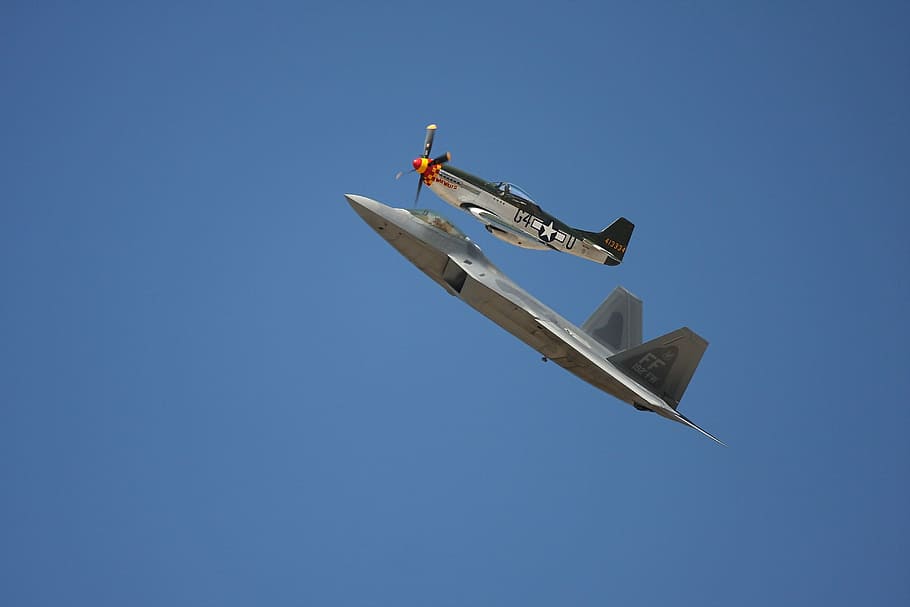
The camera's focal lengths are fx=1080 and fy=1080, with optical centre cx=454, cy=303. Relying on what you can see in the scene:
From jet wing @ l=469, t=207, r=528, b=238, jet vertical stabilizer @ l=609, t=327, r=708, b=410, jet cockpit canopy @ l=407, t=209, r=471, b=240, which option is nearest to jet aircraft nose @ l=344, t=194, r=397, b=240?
jet cockpit canopy @ l=407, t=209, r=471, b=240

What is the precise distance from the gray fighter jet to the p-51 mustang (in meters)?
3.94

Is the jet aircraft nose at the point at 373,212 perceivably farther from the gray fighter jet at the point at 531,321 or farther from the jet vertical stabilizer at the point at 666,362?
the jet vertical stabilizer at the point at 666,362

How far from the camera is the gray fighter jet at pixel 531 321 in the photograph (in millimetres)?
36562

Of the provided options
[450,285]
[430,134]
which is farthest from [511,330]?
[430,134]

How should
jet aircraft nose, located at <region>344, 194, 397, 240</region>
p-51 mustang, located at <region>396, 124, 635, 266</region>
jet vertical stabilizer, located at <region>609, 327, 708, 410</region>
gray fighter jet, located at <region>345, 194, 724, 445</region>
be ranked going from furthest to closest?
p-51 mustang, located at <region>396, 124, 635, 266</region>
jet vertical stabilizer, located at <region>609, 327, 708, 410</region>
gray fighter jet, located at <region>345, 194, 724, 445</region>
jet aircraft nose, located at <region>344, 194, 397, 240</region>

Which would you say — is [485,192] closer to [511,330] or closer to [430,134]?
[430,134]

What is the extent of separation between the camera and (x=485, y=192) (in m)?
41.6

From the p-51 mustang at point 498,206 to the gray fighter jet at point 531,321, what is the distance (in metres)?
3.94

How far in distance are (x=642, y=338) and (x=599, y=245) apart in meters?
4.07

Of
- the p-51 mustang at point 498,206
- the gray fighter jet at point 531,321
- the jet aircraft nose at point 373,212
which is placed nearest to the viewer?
the jet aircraft nose at point 373,212

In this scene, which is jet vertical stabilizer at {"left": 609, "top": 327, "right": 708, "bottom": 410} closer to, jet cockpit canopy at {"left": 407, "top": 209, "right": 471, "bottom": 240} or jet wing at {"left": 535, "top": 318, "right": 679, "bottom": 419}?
jet wing at {"left": 535, "top": 318, "right": 679, "bottom": 419}

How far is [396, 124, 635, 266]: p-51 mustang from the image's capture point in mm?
41250

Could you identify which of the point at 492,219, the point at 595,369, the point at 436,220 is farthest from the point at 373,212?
the point at 595,369

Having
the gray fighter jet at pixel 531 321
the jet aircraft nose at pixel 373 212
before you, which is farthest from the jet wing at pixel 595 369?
the jet aircraft nose at pixel 373 212
